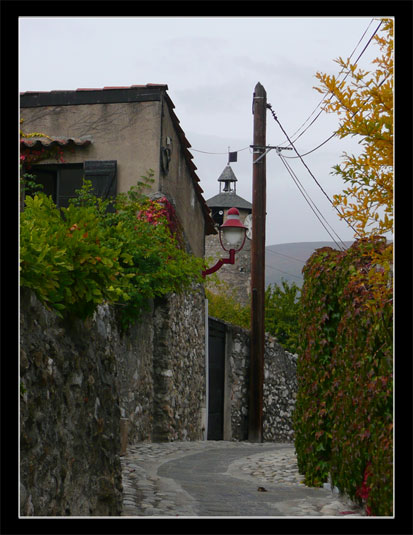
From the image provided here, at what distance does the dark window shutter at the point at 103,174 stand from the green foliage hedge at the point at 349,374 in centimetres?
515

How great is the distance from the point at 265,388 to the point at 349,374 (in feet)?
41.5

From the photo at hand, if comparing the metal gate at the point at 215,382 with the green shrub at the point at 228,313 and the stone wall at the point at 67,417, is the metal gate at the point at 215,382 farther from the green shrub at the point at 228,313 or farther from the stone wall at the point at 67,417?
the stone wall at the point at 67,417

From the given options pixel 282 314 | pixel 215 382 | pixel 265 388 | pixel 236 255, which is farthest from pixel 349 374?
pixel 236 255

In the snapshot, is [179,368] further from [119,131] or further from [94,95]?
[94,95]

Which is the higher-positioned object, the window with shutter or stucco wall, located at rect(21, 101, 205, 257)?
stucco wall, located at rect(21, 101, 205, 257)

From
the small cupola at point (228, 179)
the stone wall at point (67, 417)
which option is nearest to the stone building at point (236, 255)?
the small cupola at point (228, 179)

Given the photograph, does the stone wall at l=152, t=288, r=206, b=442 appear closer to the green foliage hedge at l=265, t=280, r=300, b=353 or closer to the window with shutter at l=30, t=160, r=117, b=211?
the window with shutter at l=30, t=160, r=117, b=211

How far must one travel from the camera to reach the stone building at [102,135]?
12.1 m

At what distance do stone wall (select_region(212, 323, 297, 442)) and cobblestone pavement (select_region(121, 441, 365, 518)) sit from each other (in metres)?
6.69

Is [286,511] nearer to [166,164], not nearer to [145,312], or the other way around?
[145,312]

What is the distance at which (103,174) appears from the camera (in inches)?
474

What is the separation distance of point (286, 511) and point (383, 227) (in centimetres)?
265

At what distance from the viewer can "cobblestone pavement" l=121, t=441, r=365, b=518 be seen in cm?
577

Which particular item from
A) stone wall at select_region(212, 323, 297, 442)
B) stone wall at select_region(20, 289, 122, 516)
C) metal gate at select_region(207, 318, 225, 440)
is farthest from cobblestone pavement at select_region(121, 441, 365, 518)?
stone wall at select_region(212, 323, 297, 442)
